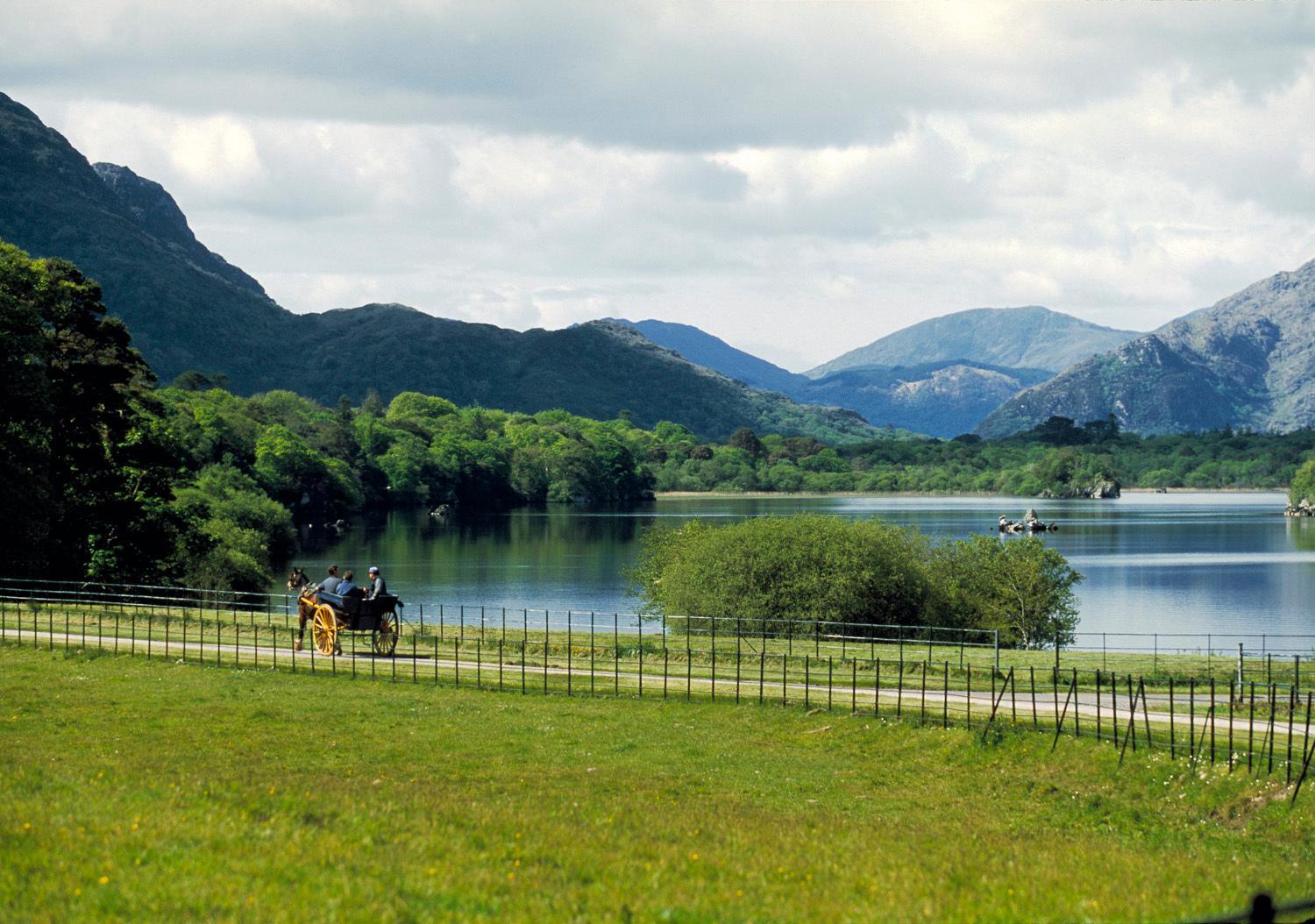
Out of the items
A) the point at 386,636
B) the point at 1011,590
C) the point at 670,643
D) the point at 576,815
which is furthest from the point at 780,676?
the point at 1011,590

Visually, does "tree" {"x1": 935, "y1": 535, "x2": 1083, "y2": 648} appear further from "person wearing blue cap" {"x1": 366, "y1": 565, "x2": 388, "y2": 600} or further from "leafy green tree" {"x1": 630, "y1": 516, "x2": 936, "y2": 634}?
"person wearing blue cap" {"x1": 366, "y1": 565, "x2": 388, "y2": 600}

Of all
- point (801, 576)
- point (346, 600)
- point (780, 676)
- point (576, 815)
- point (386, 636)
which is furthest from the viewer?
point (801, 576)

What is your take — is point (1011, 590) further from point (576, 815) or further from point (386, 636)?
point (576, 815)

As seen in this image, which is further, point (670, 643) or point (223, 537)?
point (223, 537)

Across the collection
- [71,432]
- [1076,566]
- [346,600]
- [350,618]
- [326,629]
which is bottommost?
[1076,566]

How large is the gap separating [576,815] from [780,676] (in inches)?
854

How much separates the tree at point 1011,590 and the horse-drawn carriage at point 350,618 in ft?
117

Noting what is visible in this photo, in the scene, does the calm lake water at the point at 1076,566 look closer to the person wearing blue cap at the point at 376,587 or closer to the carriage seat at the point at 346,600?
the person wearing blue cap at the point at 376,587

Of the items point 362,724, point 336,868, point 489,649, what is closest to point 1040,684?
point 489,649

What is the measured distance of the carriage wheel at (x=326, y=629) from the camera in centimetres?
3881

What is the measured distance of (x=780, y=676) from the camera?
38.8 m

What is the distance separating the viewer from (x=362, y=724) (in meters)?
27.7

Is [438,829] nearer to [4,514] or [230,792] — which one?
[230,792]

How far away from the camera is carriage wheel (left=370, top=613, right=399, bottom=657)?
39000 mm
